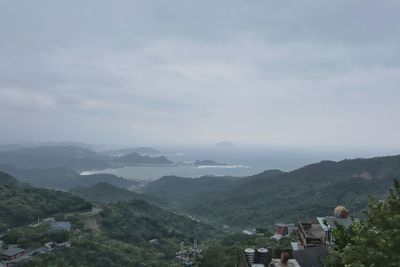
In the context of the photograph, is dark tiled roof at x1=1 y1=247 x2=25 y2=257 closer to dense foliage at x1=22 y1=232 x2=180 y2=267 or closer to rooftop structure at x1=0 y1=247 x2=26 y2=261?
rooftop structure at x1=0 y1=247 x2=26 y2=261

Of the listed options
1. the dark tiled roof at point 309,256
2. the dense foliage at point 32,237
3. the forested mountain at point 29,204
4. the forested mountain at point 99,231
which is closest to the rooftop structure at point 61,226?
the forested mountain at point 99,231

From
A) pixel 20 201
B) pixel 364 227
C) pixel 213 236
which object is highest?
pixel 364 227

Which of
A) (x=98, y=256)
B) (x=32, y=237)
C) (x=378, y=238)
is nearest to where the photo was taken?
(x=378, y=238)

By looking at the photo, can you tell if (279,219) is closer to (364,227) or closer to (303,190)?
(303,190)

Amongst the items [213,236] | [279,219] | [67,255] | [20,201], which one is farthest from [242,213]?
[67,255]

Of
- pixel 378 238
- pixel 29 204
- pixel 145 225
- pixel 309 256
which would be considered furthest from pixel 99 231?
pixel 378 238

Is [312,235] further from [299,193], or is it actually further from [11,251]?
[299,193]

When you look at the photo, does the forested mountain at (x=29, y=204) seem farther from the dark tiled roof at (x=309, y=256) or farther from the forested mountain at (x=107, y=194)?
the dark tiled roof at (x=309, y=256)
